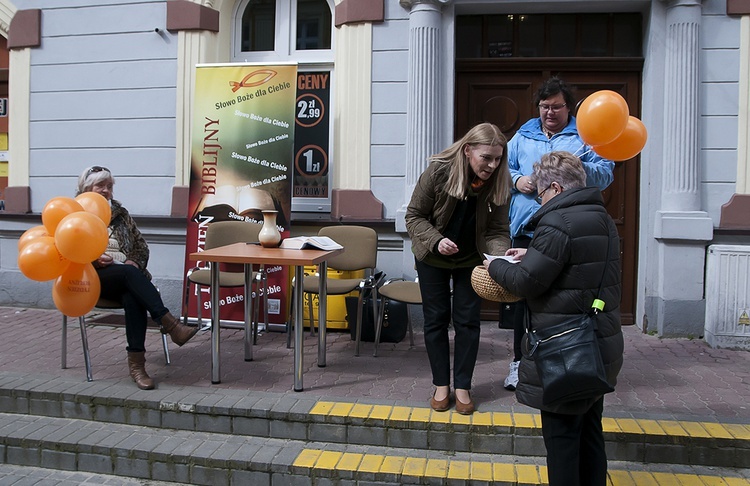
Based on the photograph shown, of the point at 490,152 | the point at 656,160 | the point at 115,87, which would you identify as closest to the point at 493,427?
the point at 490,152

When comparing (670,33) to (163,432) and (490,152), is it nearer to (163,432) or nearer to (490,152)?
(490,152)

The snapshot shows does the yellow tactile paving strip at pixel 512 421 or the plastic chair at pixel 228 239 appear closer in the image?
the yellow tactile paving strip at pixel 512 421

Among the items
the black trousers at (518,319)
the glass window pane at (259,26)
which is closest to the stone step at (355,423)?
the black trousers at (518,319)

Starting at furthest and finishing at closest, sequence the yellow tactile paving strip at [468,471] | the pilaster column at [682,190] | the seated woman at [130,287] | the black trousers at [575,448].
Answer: the pilaster column at [682,190] < the seated woman at [130,287] < the yellow tactile paving strip at [468,471] < the black trousers at [575,448]

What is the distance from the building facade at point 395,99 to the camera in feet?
18.4

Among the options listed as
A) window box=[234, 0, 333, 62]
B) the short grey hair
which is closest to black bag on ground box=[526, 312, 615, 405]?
the short grey hair

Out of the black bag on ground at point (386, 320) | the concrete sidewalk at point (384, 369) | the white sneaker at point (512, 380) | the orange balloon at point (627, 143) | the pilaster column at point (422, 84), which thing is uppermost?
the pilaster column at point (422, 84)

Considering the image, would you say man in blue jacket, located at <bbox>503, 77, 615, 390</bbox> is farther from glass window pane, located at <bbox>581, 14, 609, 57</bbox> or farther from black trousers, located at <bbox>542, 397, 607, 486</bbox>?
glass window pane, located at <bbox>581, 14, 609, 57</bbox>

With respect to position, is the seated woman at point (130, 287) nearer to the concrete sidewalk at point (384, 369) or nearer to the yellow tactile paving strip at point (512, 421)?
the concrete sidewalk at point (384, 369)

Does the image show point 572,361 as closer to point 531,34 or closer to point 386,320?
point 386,320

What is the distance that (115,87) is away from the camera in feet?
21.8

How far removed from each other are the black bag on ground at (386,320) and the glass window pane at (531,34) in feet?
9.34

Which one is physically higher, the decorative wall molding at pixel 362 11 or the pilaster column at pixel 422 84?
the decorative wall molding at pixel 362 11

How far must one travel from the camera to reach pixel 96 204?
4.18m
